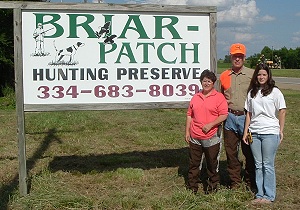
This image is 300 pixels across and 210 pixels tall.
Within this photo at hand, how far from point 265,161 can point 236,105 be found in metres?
0.73

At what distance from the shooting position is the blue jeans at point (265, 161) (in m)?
4.82

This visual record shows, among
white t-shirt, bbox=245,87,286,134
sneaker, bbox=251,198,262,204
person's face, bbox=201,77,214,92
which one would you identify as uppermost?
person's face, bbox=201,77,214,92

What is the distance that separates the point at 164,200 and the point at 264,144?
1285 millimetres

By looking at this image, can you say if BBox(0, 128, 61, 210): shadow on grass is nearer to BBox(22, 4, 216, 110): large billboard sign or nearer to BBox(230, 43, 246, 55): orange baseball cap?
BBox(22, 4, 216, 110): large billboard sign

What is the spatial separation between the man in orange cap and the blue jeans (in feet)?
0.93

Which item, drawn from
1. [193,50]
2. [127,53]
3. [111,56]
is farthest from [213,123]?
[111,56]

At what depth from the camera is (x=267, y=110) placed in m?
4.79

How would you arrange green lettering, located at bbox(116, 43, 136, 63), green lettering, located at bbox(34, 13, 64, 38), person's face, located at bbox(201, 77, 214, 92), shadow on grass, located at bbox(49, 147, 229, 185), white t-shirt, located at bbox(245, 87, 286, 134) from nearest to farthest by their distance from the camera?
white t-shirt, located at bbox(245, 87, 286, 134), person's face, located at bbox(201, 77, 214, 92), green lettering, located at bbox(34, 13, 64, 38), green lettering, located at bbox(116, 43, 136, 63), shadow on grass, located at bbox(49, 147, 229, 185)

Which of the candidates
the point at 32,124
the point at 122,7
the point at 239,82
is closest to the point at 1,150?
the point at 32,124

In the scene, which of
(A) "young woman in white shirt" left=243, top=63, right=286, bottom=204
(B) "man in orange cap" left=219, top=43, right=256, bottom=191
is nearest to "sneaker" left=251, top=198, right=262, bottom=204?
(A) "young woman in white shirt" left=243, top=63, right=286, bottom=204

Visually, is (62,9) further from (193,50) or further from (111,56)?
(193,50)

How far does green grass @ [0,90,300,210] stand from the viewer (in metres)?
4.97

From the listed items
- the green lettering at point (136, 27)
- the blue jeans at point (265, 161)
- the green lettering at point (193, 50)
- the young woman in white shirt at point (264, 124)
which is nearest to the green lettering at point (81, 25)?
the green lettering at point (136, 27)

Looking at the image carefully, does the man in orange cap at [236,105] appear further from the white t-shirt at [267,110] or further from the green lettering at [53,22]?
the green lettering at [53,22]
